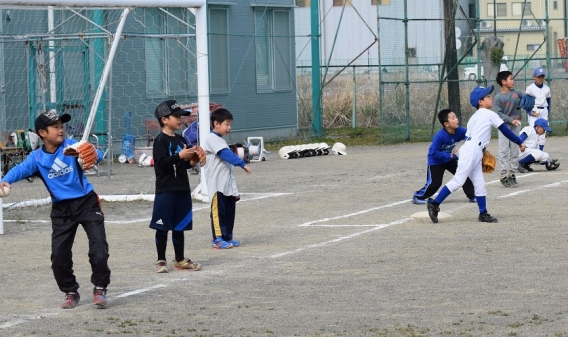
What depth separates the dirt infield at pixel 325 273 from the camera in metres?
7.85

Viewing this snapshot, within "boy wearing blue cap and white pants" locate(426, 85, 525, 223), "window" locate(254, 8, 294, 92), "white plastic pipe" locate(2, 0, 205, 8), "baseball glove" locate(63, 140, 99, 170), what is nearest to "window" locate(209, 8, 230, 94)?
"window" locate(254, 8, 294, 92)

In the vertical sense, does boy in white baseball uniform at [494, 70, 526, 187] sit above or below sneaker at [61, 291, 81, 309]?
above

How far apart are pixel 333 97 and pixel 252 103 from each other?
6426mm

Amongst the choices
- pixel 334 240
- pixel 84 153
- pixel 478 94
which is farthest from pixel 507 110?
pixel 84 153

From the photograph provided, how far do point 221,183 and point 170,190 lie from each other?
1491 mm

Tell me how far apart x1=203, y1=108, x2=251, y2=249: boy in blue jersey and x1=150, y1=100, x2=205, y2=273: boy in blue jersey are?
129 cm

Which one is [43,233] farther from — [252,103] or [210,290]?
[252,103]

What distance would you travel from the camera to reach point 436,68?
2941 cm

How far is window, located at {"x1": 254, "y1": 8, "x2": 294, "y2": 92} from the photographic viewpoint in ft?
100

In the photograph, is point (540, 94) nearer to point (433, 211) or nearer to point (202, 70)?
point (202, 70)

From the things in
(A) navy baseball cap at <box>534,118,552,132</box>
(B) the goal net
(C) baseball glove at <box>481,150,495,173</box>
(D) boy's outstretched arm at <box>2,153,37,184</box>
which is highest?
(B) the goal net

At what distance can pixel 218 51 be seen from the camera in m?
28.8

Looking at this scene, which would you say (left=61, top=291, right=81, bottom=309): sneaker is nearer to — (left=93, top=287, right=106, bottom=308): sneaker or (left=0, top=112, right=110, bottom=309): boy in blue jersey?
(left=0, top=112, right=110, bottom=309): boy in blue jersey

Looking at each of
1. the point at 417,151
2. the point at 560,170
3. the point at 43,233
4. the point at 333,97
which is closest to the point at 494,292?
the point at 43,233
